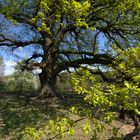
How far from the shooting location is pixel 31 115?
868 inches

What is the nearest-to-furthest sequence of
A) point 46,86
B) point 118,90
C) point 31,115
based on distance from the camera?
point 118,90 < point 31,115 < point 46,86

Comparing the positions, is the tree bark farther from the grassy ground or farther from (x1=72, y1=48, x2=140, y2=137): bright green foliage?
(x1=72, y1=48, x2=140, y2=137): bright green foliage

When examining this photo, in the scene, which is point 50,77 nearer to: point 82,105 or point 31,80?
point 82,105

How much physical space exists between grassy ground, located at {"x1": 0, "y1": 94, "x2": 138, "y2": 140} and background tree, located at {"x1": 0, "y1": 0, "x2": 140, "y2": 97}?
1871 millimetres

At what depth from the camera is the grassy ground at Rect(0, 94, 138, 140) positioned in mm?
19538

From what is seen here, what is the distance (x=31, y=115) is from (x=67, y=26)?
560 centimetres

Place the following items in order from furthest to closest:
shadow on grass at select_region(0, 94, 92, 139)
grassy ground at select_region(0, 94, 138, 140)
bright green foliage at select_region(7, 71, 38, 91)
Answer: bright green foliage at select_region(7, 71, 38, 91) → shadow on grass at select_region(0, 94, 92, 139) → grassy ground at select_region(0, 94, 138, 140)

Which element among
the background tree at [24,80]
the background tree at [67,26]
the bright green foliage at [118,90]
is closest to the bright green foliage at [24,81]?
the background tree at [24,80]

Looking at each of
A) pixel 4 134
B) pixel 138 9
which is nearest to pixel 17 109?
pixel 4 134

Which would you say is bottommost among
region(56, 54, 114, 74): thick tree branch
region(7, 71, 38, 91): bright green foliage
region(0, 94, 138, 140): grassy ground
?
region(0, 94, 138, 140): grassy ground

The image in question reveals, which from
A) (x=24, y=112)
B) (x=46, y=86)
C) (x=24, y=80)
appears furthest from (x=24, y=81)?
(x=24, y=112)

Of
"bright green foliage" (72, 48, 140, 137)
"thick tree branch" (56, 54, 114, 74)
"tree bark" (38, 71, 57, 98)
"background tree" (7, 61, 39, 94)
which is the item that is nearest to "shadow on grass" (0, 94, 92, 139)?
"tree bark" (38, 71, 57, 98)

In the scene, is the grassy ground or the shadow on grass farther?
the shadow on grass

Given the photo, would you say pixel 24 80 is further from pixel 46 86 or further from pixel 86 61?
pixel 86 61
